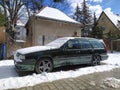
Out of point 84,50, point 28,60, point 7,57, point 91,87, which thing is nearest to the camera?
point 91,87

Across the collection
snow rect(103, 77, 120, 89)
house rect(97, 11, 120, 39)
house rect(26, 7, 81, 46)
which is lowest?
snow rect(103, 77, 120, 89)

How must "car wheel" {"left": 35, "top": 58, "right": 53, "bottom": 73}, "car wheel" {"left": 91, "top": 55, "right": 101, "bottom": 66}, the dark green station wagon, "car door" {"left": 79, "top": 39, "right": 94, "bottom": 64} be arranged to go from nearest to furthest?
the dark green station wagon, "car wheel" {"left": 35, "top": 58, "right": 53, "bottom": 73}, "car door" {"left": 79, "top": 39, "right": 94, "bottom": 64}, "car wheel" {"left": 91, "top": 55, "right": 101, "bottom": 66}

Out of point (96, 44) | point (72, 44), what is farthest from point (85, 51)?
point (96, 44)

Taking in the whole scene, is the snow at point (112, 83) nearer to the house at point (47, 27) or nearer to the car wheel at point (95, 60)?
the car wheel at point (95, 60)

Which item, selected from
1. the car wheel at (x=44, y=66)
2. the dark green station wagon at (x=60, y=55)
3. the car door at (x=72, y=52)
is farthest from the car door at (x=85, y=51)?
the car wheel at (x=44, y=66)

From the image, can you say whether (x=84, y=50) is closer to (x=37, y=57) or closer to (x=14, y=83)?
(x=37, y=57)

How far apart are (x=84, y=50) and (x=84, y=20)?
36613mm

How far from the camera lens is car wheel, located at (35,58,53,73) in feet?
22.9

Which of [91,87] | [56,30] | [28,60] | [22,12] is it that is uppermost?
[22,12]

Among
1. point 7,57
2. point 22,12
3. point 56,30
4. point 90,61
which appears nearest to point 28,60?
point 90,61

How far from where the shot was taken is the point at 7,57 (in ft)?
37.0

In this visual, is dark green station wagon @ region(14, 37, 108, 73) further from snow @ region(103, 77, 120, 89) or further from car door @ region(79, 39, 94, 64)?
snow @ region(103, 77, 120, 89)

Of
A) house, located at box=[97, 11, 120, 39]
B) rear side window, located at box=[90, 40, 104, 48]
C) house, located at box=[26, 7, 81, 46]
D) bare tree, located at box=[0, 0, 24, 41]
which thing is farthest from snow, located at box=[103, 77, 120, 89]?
house, located at box=[97, 11, 120, 39]

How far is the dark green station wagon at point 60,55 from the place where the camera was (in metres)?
6.79
